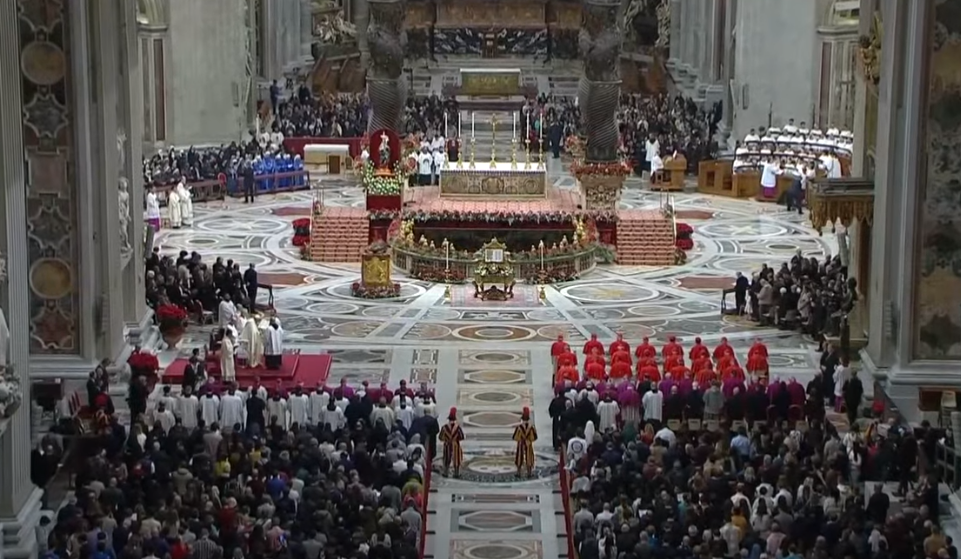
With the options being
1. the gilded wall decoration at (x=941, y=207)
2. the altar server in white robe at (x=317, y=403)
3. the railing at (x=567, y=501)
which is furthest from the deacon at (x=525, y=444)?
the gilded wall decoration at (x=941, y=207)

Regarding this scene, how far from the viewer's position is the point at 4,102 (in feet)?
60.0

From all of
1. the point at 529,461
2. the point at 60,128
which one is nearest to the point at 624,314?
the point at 529,461

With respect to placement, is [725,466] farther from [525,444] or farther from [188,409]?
[188,409]

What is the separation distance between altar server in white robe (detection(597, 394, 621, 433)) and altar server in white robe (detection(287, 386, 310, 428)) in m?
3.85

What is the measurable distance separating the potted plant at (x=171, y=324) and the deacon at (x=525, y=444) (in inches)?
313

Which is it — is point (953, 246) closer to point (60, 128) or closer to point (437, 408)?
point (437, 408)

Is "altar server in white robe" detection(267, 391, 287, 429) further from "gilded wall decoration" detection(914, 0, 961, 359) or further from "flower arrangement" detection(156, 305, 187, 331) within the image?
"gilded wall decoration" detection(914, 0, 961, 359)

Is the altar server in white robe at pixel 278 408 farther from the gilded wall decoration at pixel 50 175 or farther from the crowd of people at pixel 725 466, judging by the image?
the crowd of people at pixel 725 466

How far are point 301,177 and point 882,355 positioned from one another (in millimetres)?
25042

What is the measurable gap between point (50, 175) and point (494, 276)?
11401 millimetres

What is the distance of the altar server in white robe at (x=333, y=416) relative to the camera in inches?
900

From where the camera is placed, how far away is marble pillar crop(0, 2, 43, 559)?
60.1 ft

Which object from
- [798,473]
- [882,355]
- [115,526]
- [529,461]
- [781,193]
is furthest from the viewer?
[781,193]

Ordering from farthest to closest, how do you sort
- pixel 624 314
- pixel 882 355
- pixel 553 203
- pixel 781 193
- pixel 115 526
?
pixel 781 193 < pixel 553 203 < pixel 624 314 < pixel 882 355 < pixel 115 526
